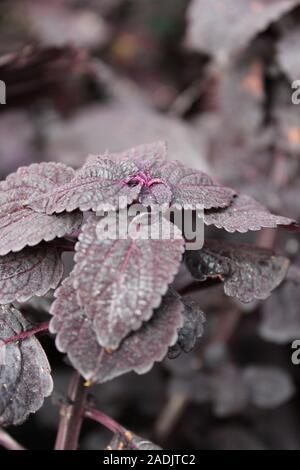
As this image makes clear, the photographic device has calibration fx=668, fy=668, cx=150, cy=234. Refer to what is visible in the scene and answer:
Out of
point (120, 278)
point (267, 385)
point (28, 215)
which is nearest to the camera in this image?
point (120, 278)

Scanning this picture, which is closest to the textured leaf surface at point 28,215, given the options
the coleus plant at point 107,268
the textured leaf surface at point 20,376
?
the coleus plant at point 107,268

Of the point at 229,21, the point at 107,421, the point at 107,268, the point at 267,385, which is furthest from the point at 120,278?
the point at 229,21

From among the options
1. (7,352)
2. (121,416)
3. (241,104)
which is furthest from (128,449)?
(241,104)

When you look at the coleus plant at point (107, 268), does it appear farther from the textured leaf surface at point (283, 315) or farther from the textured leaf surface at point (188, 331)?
the textured leaf surface at point (283, 315)

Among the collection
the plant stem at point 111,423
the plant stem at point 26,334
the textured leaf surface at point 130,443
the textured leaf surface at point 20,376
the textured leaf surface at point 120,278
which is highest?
the textured leaf surface at point 120,278

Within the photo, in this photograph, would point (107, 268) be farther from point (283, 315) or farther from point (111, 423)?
point (283, 315)

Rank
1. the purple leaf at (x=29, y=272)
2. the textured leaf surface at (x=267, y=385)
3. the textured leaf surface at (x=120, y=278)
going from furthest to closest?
the textured leaf surface at (x=267, y=385), the purple leaf at (x=29, y=272), the textured leaf surface at (x=120, y=278)

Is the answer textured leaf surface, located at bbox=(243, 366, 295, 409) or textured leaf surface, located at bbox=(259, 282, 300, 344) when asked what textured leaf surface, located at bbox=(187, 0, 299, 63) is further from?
textured leaf surface, located at bbox=(243, 366, 295, 409)

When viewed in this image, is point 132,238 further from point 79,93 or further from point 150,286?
point 79,93
